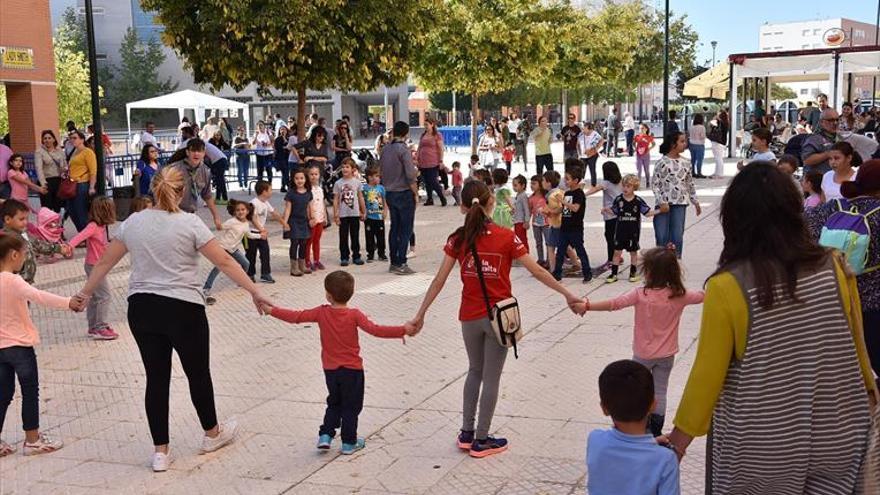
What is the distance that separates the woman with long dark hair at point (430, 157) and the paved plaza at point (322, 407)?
7.99 meters

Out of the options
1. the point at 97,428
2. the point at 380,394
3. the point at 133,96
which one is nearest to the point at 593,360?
the point at 380,394

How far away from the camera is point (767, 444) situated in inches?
112

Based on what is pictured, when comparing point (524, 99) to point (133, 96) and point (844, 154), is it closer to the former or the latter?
point (133, 96)

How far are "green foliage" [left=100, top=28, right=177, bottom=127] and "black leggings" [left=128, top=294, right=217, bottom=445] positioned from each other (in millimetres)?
60989

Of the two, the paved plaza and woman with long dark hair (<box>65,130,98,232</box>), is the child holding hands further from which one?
woman with long dark hair (<box>65,130,98,232</box>)

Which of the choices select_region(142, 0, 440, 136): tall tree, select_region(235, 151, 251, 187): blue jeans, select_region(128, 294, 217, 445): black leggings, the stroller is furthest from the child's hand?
select_region(235, 151, 251, 187): blue jeans

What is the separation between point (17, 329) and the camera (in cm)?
570

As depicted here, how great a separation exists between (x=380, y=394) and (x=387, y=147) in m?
5.50

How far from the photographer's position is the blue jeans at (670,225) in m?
11.2

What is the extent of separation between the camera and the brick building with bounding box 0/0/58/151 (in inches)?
945

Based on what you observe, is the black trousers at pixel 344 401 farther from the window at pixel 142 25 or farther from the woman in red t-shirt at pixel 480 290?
the window at pixel 142 25

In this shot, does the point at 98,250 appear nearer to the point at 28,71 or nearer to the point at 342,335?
the point at 342,335

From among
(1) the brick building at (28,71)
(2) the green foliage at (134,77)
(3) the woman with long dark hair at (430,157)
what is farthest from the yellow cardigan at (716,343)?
(2) the green foliage at (134,77)

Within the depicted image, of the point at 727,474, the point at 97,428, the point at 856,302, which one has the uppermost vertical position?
the point at 856,302
